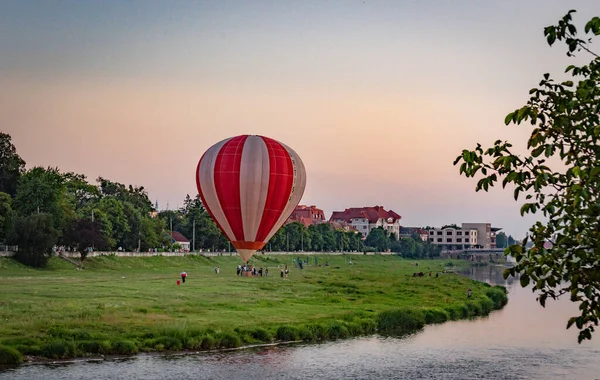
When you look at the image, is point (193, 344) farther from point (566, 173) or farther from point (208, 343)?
point (566, 173)

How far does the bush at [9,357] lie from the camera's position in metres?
39.8

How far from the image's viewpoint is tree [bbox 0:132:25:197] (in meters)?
126

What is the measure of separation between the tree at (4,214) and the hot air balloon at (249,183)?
3868cm

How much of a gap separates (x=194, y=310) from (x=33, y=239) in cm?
4013

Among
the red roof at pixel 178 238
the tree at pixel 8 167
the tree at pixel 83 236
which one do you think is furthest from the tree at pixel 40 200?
the red roof at pixel 178 238

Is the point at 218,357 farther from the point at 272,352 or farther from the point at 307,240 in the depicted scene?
the point at 307,240

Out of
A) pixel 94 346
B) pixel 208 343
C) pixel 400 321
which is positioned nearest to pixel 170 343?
pixel 208 343

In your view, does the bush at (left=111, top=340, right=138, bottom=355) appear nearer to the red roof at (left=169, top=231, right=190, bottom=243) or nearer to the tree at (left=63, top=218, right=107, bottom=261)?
the tree at (left=63, top=218, right=107, bottom=261)

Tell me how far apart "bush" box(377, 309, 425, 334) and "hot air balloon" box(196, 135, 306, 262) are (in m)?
11.3

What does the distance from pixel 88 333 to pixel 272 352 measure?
32.4 ft

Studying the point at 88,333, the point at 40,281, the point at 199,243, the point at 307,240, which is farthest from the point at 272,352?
the point at 307,240

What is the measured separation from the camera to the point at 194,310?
2222 inches

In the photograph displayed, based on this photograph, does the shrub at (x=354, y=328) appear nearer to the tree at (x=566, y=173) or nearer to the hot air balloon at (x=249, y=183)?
the hot air balloon at (x=249, y=183)

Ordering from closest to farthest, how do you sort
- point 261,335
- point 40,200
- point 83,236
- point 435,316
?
point 261,335 → point 435,316 → point 83,236 → point 40,200
